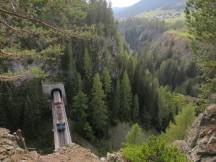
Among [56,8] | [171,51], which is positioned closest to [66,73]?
[56,8]

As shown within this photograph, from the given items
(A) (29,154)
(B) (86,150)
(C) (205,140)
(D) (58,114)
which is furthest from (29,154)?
(D) (58,114)

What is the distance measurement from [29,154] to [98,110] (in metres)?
55.2

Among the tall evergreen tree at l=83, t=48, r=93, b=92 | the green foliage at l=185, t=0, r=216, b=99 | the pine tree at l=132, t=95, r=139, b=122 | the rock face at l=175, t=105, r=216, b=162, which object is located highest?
the green foliage at l=185, t=0, r=216, b=99

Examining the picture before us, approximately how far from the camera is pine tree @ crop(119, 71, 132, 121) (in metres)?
77.4

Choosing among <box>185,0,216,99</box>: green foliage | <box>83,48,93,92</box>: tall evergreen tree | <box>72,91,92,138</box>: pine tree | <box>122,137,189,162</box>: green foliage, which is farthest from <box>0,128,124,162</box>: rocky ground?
<box>83,48,93,92</box>: tall evergreen tree

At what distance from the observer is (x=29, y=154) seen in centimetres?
1605

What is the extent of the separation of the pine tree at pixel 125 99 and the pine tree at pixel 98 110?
5.73m

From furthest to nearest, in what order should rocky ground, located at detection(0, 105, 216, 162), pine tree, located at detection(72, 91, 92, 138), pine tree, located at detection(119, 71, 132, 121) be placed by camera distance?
1. pine tree, located at detection(119, 71, 132, 121)
2. pine tree, located at detection(72, 91, 92, 138)
3. rocky ground, located at detection(0, 105, 216, 162)

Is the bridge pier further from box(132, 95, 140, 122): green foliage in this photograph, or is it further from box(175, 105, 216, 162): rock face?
box(175, 105, 216, 162): rock face

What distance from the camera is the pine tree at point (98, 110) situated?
70.2 meters

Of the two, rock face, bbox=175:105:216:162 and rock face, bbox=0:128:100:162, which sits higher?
rock face, bbox=0:128:100:162

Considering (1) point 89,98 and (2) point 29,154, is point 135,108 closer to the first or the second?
(1) point 89,98

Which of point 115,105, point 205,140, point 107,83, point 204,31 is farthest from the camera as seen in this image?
point 115,105

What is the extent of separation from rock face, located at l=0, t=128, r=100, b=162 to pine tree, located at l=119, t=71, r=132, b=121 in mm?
57090
